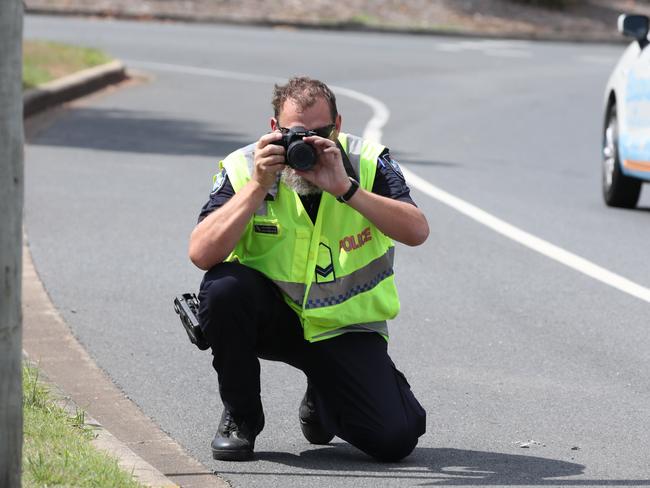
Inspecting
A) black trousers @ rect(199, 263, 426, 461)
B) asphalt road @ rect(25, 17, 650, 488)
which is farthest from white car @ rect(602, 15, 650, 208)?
black trousers @ rect(199, 263, 426, 461)

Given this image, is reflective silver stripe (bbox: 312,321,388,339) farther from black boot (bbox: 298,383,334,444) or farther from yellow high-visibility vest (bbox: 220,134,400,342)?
black boot (bbox: 298,383,334,444)

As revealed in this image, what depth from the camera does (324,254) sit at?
5504mm

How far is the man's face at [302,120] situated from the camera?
17.4 feet

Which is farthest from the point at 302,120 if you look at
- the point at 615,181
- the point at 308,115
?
the point at 615,181

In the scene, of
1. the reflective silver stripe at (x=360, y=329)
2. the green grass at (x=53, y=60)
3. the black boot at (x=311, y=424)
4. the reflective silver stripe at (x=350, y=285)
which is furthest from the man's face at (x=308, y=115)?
the green grass at (x=53, y=60)

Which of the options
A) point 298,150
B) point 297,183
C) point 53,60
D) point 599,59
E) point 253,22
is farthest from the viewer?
point 253,22

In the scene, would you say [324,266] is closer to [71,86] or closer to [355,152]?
[355,152]

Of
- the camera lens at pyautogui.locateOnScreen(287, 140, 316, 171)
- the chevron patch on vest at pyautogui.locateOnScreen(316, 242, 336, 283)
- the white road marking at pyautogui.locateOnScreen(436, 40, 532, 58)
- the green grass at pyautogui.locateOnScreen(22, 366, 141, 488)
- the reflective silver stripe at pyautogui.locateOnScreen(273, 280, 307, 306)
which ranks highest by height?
the camera lens at pyautogui.locateOnScreen(287, 140, 316, 171)

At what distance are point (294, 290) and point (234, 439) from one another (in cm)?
54

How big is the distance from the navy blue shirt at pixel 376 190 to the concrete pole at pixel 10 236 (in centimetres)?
145

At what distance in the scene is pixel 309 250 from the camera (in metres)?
5.51

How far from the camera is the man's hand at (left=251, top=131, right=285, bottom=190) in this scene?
5176mm

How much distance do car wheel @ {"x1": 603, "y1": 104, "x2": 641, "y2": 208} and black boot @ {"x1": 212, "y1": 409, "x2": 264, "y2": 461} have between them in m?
6.89

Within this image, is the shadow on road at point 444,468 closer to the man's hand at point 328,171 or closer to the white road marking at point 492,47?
the man's hand at point 328,171
